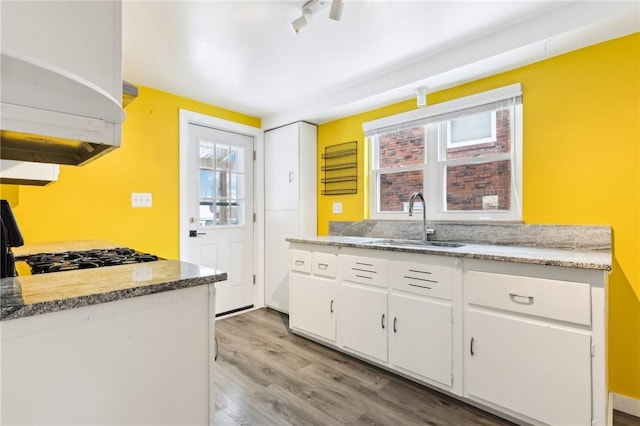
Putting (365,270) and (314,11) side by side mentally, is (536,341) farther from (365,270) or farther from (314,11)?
(314,11)

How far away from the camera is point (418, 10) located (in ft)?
5.90

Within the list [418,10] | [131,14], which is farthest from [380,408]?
[131,14]

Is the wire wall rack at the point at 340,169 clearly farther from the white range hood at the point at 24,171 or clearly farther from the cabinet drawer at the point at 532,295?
the white range hood at the point at 24,171

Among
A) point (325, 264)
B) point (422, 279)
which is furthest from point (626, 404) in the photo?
point (325, 264)

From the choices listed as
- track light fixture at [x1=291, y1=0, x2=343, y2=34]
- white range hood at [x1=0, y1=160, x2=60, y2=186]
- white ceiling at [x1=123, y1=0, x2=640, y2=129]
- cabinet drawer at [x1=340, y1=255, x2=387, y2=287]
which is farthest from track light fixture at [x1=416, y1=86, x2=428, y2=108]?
white range hood at [x1=0, y1=160, x2=60, y2=186]

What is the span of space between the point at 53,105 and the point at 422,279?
1.94m

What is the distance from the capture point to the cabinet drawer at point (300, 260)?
278 centimetres

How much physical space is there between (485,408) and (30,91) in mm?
2382

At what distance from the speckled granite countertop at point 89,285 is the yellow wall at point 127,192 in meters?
1.68

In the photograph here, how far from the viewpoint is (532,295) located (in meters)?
1.62

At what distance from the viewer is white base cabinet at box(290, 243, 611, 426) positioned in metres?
1.50

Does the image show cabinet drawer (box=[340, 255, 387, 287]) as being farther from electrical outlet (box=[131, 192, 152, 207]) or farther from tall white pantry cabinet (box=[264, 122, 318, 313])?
electrical outlet (box=[131, 192, 152, 207])

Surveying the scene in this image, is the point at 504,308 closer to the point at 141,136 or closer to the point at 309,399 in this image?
the point at 309,399

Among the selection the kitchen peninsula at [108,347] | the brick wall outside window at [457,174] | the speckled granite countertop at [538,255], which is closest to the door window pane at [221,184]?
the brick wall outside window at [457,174]
